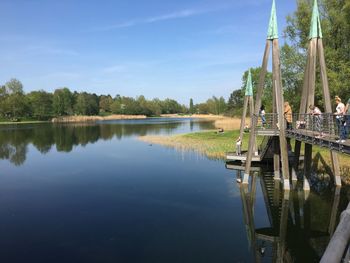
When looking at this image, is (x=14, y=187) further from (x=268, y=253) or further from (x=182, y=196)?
(x=268, y=253)

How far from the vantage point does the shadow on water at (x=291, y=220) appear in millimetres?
11508

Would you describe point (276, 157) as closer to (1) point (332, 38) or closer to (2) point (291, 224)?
(2) point (291, 224)

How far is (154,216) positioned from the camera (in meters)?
15.4

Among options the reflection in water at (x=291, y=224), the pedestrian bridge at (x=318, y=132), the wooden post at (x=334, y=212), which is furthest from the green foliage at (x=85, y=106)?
the wooden post at (x=334, y=212)

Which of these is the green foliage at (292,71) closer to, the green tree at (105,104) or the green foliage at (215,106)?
the green foliage at (215,106)

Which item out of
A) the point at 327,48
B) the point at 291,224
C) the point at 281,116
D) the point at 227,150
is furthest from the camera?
the point at 227,150

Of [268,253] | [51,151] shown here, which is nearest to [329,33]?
[268,253]

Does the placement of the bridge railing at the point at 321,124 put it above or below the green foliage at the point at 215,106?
below

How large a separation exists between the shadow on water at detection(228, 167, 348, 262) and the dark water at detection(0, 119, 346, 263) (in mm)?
41

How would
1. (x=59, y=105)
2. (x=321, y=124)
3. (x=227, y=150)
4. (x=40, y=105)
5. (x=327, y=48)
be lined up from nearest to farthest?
(x=321, y=124), (x=327, y=48), (x=227, y=150), (x=40, y=105), (x=59, y=105)

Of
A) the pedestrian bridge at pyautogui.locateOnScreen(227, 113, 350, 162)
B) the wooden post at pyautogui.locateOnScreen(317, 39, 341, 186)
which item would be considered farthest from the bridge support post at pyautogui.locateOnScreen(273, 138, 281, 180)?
the wooden post at pyautogui.locateOnScreen(317, 39, 341, 186)

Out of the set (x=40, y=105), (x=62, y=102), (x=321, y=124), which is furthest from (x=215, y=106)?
(x=321, y=124)

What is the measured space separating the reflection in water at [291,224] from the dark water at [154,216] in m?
0.04

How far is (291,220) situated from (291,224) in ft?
1.62
